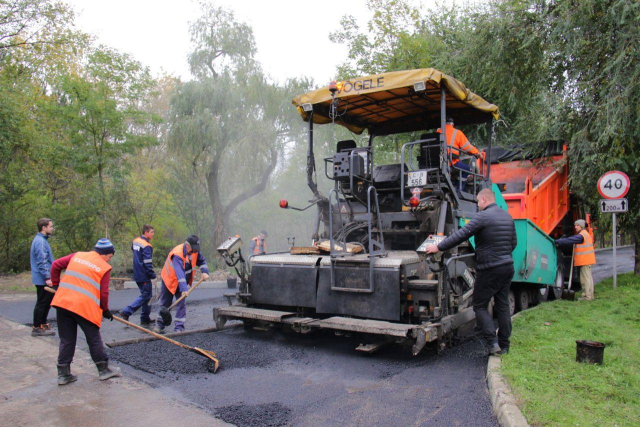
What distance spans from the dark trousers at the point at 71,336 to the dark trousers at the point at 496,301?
3.77m

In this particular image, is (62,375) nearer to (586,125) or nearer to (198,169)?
(586,125)

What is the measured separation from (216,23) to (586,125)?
16.0 metres

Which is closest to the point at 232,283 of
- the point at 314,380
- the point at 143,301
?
the point at 143,301

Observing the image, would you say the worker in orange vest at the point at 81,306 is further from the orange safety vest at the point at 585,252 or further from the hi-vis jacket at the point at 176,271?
the orange safety vest at the point at 585,252

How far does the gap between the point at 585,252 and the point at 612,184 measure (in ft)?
4.24

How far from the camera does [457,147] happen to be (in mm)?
6191

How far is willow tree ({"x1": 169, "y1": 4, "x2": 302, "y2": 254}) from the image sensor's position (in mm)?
18531

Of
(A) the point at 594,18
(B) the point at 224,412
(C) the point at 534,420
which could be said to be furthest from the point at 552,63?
(B) the point at 224,412

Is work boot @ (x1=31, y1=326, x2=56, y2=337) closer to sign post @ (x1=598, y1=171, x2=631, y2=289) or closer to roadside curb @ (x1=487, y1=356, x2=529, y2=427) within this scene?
roadside curb @ (x1=487, y1=356, x2=529, y2=427)

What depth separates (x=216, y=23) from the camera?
66.9 ft

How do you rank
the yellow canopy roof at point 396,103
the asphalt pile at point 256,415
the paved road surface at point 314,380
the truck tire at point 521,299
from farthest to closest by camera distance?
the truck tire at point 521,299 < the yellow canopy roof at point 396,103 < the paved road surface at point 314,380 < the asphalt pile at point 256,415

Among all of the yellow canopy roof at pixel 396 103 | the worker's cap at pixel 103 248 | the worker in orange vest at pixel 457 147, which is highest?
the yellow canopy roof at pixel 396 103

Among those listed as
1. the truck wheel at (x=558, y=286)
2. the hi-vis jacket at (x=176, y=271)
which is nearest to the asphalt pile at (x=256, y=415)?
the hi-vis jacket at (x=176, y=271)

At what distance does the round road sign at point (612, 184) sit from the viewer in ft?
27.7
